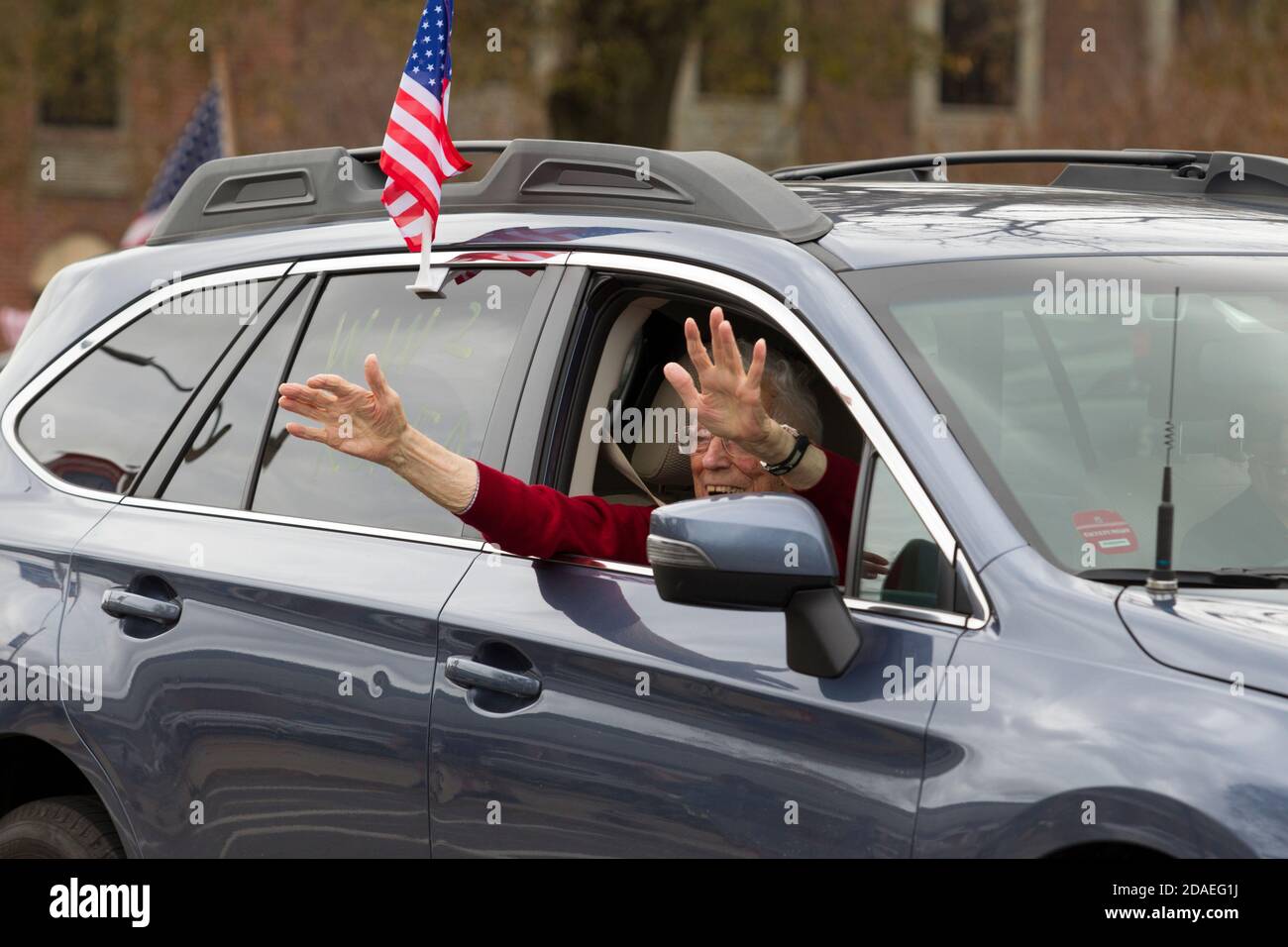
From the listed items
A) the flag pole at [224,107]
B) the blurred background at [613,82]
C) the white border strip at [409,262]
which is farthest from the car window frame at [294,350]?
the flag pole at [224,107]

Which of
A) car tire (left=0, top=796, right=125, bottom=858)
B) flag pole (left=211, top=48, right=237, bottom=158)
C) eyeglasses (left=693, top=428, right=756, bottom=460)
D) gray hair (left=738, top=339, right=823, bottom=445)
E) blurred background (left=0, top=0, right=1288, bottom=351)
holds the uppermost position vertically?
blurred background (left=0, top=0, right=1288, bottom=351)

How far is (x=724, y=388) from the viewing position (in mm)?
3234

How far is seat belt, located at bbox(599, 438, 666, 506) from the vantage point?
12.2 ft

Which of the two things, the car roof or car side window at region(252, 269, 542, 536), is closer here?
the car roof

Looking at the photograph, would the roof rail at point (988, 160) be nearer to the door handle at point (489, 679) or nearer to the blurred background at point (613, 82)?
the door handle at point (489, 679)

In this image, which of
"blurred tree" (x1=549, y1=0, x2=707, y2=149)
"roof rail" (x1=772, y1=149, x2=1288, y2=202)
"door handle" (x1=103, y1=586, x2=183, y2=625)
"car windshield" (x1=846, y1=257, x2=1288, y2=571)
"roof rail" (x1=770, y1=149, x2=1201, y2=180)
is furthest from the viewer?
"blurred tree" (x1=549, y1=0, x2=707, y2=149)

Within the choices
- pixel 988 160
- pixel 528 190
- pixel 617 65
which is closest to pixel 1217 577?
pixel 528 190

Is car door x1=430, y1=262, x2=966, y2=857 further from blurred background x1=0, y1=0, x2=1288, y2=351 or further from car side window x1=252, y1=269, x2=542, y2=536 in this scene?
blurred background x1=0, y1=0, x2=1288, y2=351

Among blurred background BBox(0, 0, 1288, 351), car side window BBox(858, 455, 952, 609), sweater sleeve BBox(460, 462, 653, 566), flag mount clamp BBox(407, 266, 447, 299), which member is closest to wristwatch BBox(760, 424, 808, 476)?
sweater sleeve BBox(460, 462, 653, 566)

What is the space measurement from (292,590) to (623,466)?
69 centimetres

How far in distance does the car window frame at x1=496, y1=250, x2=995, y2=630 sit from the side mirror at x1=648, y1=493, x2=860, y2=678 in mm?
111
